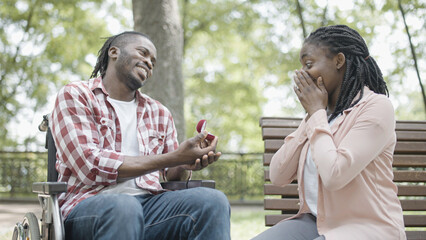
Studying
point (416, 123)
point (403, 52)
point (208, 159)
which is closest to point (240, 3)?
point (403, 52)

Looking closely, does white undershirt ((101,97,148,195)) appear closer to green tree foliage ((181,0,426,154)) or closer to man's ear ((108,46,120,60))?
man's ear ((108,46,120,60))

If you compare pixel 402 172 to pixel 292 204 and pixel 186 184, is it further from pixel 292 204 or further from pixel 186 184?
pixel 186 184

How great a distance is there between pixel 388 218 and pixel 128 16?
44.0ft

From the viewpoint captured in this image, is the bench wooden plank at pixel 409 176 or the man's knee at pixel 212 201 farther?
the bench wooden plank at pixel 409 176

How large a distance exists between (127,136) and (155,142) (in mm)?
220

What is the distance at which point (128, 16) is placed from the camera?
14734 mm

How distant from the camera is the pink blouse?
231 centimetres

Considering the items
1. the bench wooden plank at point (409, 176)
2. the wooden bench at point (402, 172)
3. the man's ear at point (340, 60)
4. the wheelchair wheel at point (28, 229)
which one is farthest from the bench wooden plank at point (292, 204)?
the wheelchair wheel at point (28, 229)

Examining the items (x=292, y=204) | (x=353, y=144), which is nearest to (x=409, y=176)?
(x=292, y=204)

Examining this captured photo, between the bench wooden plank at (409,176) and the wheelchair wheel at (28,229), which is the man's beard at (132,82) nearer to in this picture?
the wheelchair wheel at (28,229)

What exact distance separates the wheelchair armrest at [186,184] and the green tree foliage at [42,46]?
35.9ft

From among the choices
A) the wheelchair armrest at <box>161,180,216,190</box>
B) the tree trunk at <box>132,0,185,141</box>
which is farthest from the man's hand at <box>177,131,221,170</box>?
the tree trunk at <box>132,0,185,141</box>

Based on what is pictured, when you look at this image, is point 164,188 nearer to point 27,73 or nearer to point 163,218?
point 163,218

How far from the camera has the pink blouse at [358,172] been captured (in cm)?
231
